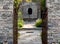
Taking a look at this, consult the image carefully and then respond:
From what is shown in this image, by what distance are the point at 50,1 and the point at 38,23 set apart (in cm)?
867

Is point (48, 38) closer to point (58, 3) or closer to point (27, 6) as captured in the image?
point (58, 3)

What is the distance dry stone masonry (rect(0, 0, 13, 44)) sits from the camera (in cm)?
616

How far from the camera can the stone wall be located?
6.19 m

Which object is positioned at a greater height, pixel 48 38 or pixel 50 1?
pixel 50 1

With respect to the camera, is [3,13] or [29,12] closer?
[3,13]

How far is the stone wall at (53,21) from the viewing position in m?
6.19

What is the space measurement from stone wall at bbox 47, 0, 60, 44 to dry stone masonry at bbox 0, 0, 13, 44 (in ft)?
3.84

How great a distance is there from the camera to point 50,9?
20.3 ft

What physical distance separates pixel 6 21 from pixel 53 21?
1.45 meters

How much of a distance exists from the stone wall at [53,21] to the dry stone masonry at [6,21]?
117cm

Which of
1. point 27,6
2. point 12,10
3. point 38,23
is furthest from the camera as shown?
point 27,6

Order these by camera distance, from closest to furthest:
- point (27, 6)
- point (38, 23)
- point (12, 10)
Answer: point (12, 10)
point (38, 23)
point (27, 6)

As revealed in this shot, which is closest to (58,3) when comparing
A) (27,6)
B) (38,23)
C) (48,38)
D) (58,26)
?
(58,26)

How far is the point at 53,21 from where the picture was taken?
6.22 meters
